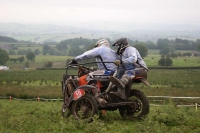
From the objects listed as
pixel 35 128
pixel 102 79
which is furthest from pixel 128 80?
pixel 35 128

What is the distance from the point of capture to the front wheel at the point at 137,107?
30.3 feet

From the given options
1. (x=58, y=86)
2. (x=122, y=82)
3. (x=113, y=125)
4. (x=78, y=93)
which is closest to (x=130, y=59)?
(x=122, y=82)

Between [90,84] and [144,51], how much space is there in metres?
124

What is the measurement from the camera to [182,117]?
28.4 feet

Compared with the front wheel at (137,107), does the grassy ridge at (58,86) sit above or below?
below

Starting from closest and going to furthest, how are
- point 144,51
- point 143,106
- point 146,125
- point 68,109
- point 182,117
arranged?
1. point 146,125
2. point 182,117
3. point 143,106
4. point 68,109
5. point 144,51

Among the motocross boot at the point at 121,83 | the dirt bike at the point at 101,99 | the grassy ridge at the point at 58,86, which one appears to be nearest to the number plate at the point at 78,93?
the dirt bike at the point at 101,99

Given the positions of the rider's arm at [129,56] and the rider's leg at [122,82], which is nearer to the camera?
the rider's leg at [122,82]

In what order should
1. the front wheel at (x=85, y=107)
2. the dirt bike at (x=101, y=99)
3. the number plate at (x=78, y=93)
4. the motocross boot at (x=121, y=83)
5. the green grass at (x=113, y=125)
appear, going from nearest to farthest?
the green grass at (x=113, y=125), the motocross boot at (x=121, y=83), the front wheel at (x=85, y=107), the dirt bike at (x=101, y=99), the number plate at (x=78, y=93)

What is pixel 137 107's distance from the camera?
9.39 metres

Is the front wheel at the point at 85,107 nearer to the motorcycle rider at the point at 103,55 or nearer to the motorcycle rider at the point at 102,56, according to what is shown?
the motorcycle rider at the point at 102,56

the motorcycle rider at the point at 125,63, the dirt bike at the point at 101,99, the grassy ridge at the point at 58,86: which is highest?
the motorcycle rider at the point at 125,63

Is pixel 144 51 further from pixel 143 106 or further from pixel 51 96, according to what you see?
pixel 143 106

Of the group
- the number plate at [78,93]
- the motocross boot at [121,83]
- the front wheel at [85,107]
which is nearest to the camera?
the motocross boot at [121,83]
